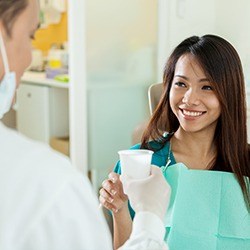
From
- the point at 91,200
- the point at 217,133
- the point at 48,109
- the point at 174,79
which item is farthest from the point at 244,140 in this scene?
the point at 48,109

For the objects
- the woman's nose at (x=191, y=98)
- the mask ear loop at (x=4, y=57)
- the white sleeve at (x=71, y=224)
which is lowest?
the white sleeve at (x=71, y=224)

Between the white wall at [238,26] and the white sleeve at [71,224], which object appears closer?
the white sleeve at [71,224]

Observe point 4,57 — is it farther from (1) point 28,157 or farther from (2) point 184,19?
(2) point 184,19

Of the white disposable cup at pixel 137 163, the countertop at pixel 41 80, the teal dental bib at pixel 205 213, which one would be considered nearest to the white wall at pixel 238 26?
the countertop at pixel 41 80

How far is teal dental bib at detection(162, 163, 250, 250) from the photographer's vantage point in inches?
62.1

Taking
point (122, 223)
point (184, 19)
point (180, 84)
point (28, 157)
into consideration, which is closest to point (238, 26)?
point (184, 19)

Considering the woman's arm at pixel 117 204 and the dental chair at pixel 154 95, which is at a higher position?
the dental chair at pixel 154 95

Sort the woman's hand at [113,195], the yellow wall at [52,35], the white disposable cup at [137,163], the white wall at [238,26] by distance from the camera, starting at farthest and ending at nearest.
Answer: the yellow wall at [52,35], the white wall at [238,26], the woman's hand at [113,195], the white disposable cup at [137,163]

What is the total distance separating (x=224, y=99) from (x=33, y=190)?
93cm

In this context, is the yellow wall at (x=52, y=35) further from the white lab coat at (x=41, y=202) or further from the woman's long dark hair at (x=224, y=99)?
the white lab coat at (x=41, y=202)

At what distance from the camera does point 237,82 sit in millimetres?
1642

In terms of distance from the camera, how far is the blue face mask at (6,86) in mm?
913

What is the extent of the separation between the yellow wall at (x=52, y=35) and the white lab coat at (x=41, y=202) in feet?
13.1

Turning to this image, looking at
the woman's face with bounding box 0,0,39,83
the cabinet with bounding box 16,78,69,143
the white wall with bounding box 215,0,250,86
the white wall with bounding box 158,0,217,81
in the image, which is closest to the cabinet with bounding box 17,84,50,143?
the cabinet with bounding box 16,78,69,143
